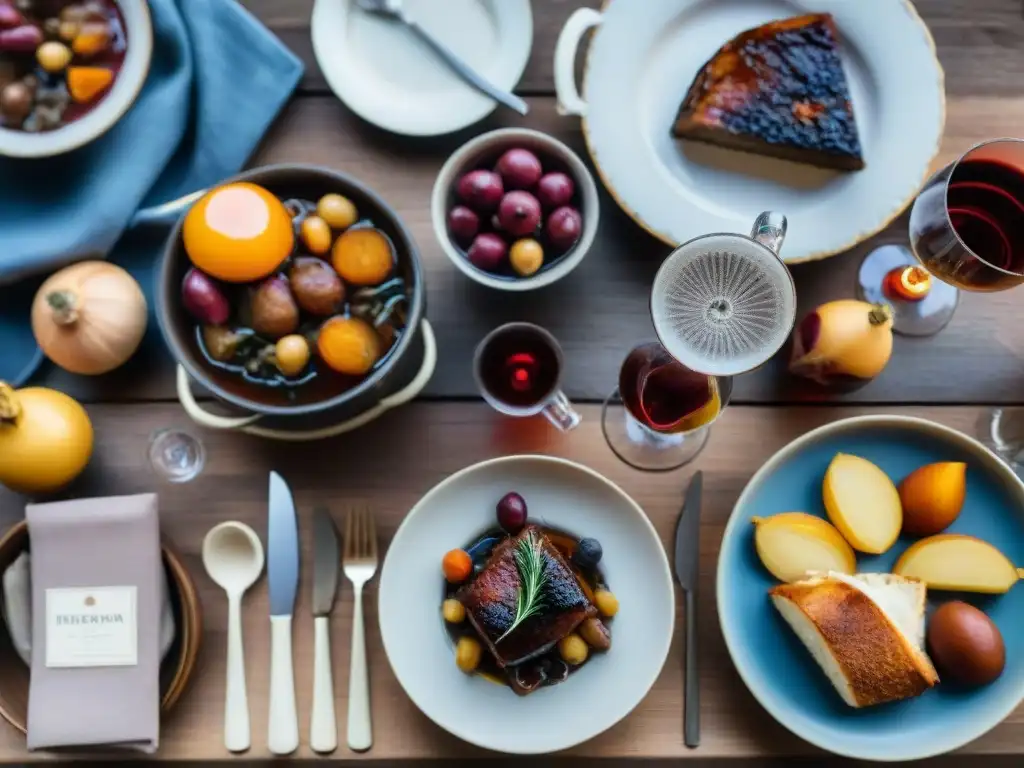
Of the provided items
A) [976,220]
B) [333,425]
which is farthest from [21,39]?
[976,220]

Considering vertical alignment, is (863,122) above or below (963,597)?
above

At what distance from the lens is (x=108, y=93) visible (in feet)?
3.19

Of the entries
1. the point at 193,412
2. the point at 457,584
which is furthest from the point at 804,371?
the point at 193,412

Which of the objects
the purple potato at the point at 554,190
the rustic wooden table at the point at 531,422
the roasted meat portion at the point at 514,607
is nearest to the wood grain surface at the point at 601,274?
the rustic wooden table at the point at 531,422

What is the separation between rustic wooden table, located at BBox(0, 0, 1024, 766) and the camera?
101cm

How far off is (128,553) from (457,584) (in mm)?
356

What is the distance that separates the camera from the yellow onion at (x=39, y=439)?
3.07 ft

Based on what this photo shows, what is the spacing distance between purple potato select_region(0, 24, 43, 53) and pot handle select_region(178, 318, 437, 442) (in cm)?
39

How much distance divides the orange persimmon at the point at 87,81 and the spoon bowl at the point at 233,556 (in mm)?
501

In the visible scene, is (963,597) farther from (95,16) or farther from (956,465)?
(95,16)

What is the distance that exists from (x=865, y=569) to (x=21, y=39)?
110cm

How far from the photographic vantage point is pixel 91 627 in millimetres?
951

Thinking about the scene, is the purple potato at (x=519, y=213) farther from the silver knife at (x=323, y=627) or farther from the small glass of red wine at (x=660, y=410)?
the silver knife at (x=323, y=627)

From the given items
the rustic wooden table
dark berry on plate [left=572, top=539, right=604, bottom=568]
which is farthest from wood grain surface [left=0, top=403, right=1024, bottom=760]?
dark berry on plate [left=572, top=539, right=604, bottom=568]
